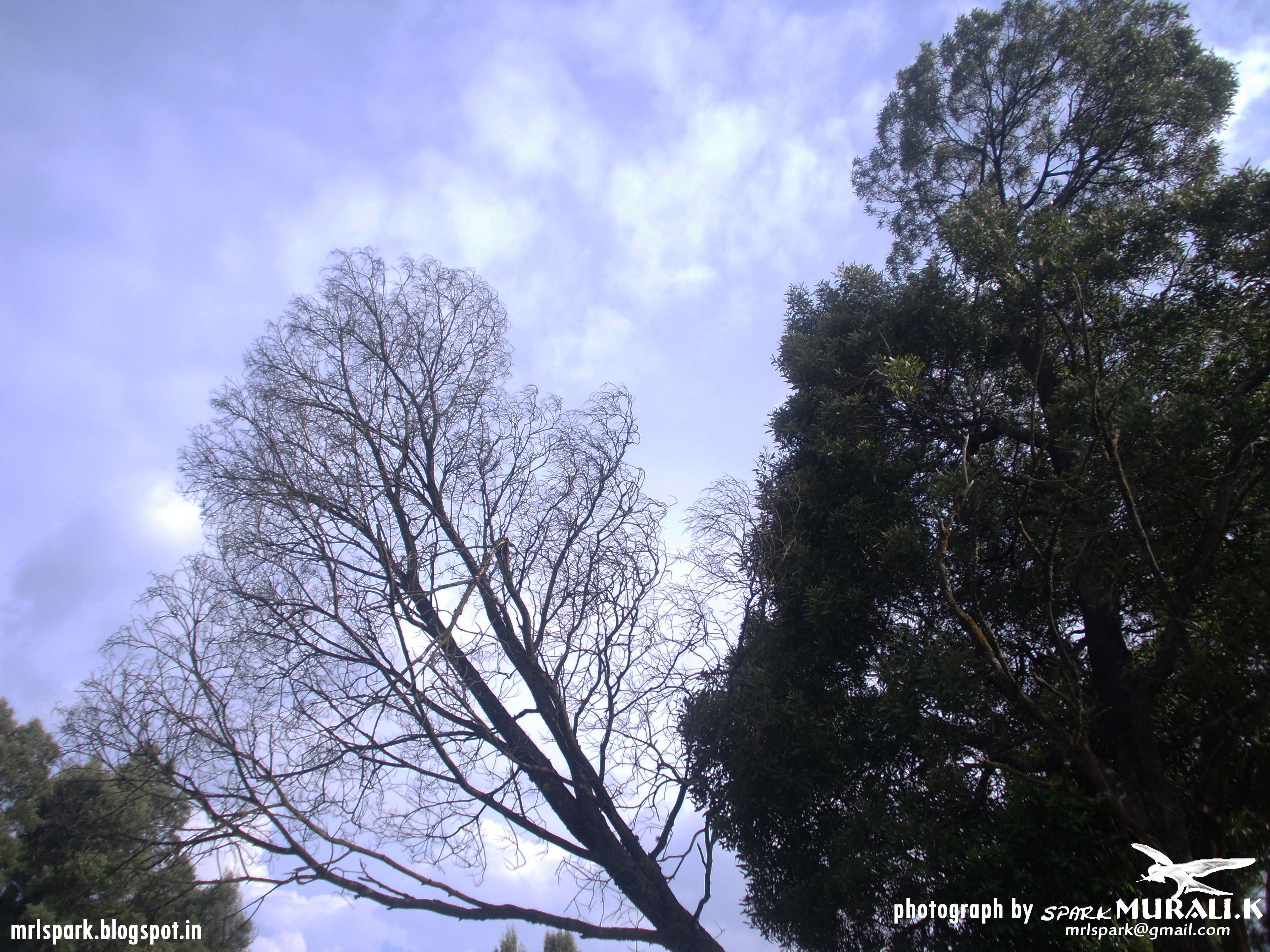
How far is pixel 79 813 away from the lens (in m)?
7.47

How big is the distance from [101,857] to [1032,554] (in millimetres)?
12189

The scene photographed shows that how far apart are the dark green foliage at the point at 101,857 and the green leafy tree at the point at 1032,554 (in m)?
5.07

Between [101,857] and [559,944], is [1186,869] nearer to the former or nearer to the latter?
[101,857]

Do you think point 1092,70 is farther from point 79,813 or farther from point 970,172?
point 79,813

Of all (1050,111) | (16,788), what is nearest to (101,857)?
(16,788)

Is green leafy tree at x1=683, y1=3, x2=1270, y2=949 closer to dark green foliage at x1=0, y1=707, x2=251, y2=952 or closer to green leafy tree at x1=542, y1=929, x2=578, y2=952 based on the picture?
dark green foliage at x1=0, y1=707, x2=251, y2=952

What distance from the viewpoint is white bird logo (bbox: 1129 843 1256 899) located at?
12.2ft

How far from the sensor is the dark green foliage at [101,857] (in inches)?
229

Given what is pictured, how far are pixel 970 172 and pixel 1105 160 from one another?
1.95 meters

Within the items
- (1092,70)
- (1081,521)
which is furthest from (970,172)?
(1081,521)

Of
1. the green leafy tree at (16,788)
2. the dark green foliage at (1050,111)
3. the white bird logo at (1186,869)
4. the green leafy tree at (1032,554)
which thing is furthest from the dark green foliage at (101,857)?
the dark green foliage at (1050,111)

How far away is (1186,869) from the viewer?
12.7 ft

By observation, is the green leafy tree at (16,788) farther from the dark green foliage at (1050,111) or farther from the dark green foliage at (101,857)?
the dark green foliage at (1050,111)

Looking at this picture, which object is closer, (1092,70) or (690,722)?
(690,722)
